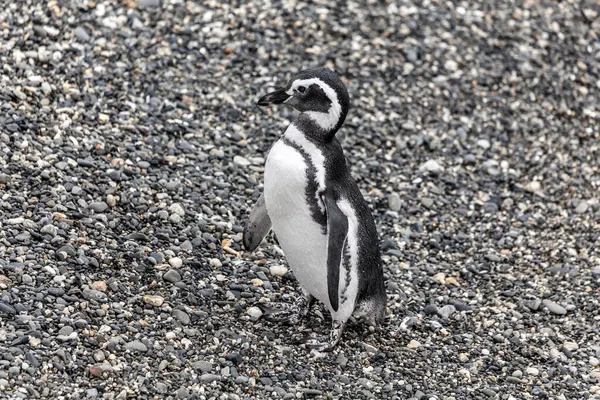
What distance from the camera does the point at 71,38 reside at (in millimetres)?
7691

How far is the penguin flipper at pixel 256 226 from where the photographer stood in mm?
5656

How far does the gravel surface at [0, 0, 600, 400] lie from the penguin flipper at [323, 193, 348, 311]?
0.56 m

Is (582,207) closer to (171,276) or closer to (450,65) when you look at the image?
(450,65)

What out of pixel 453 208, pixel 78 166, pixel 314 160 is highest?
pixel 314 160

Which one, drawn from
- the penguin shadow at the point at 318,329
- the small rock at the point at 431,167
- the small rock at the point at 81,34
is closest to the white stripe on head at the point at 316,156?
the penguin shadow at the point at 318,329

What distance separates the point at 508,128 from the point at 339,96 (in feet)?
11.7

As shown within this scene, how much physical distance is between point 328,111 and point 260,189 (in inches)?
72.3

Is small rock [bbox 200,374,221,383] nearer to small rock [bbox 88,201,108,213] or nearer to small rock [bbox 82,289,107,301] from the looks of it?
small rock [bbox 82,289,107,301]

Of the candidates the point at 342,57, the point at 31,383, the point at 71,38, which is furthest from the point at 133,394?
the point at 342,57

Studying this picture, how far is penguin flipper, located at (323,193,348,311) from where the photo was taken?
199 inches

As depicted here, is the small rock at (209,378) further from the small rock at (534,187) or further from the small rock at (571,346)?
the small rock at (534,187)

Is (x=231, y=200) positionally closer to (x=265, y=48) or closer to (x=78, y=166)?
(x=78, y=166)

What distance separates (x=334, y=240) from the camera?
505 centimetres

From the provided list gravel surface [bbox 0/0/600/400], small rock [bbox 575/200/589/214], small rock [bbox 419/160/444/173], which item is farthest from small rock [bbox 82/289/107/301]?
small rock [bbox 575/200/589/214]
